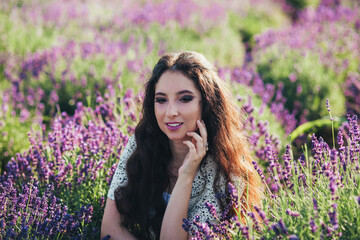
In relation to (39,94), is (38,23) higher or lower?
higher

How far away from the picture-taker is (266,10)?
10.6 m

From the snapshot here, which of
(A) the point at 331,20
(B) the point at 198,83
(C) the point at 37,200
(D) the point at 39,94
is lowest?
(C) the point at 37,200

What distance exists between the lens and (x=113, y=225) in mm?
2393

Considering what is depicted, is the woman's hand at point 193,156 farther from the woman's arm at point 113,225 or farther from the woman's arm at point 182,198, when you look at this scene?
the woman's arm at point 113,225

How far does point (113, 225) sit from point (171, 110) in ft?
2.65

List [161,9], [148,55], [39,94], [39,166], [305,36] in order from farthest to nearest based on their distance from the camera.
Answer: [161,9] < [305,36] < [148,55] < [39,94] < [39,166]

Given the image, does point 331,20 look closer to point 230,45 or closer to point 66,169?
point 230,45

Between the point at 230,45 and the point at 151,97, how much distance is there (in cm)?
513

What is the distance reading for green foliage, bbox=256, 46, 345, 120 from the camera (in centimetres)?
485

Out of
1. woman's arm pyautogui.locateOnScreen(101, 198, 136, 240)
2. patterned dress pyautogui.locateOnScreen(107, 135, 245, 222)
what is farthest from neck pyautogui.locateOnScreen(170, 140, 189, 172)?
woman's arm pyautogui.locateOnScreen(101, 198, 136, 240)

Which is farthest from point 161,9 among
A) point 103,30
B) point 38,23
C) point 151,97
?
point 151,97

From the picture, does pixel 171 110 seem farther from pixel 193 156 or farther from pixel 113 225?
pixel 113 225

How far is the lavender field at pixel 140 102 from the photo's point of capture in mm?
1964

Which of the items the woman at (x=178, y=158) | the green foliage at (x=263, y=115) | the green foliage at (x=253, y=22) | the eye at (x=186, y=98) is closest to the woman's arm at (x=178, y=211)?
the woman at (x=178, y=158)
